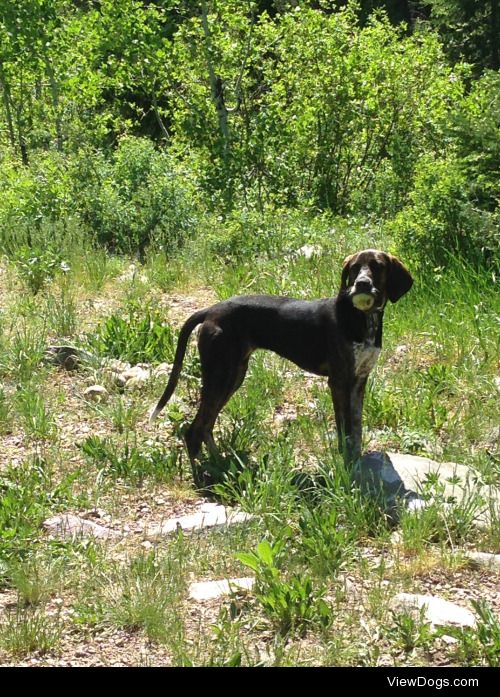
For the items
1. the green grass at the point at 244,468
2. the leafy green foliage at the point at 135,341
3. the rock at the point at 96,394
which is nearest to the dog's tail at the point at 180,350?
the green grass at the point at 244,468

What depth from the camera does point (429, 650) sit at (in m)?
4.34

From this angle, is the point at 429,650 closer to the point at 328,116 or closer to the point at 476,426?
the point at 476,426

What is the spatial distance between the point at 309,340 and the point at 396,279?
25.3 inches

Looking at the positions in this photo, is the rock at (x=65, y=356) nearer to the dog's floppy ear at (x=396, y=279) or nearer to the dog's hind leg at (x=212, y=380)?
the dog's hind leg at (x=212, y=380)

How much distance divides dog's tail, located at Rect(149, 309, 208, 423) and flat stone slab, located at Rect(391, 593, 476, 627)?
231cm

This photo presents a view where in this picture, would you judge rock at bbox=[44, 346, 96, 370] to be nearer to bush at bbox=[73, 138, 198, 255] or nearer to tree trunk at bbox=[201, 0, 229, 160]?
bush at bbox=[73, 138, 198, 255]

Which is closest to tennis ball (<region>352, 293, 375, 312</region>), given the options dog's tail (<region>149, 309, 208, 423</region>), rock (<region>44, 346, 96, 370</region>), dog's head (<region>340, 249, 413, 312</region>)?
dog's head (<region>340, 249, 413, 312</region>)

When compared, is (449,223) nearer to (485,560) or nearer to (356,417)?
(356,417)

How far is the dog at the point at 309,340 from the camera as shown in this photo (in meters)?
6.06

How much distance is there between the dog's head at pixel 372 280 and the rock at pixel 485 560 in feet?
4.89

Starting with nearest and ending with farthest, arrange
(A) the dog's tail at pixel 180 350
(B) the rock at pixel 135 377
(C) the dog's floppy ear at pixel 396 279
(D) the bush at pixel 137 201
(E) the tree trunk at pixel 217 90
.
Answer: (C) the dog's floppy ear at pixel 396 279 < (A) the dog's tail at pixel 180 350 < (B) the rock at pixel 135 377 < (D) the bush at pixel 137 201 < (E) the tree trunk at pixel 217 90

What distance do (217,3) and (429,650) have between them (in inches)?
361

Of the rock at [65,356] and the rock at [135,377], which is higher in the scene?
the rock at [65,356]
